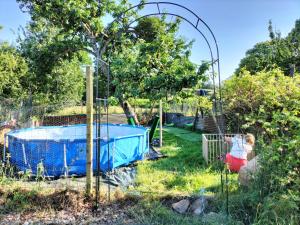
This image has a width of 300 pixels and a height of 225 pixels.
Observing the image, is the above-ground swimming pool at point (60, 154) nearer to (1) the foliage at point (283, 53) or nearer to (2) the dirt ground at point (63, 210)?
(2) the dirt ground at point (63, 210)

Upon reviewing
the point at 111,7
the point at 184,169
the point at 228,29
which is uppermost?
the point at 111,7

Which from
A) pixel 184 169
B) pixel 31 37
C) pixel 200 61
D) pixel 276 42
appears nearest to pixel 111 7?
pixel 200 61

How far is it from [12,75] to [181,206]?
1457 cm

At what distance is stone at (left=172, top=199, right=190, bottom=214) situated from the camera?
4.07m

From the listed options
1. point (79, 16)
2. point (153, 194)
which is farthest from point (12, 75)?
point (153, 194)

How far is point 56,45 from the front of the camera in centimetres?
1371

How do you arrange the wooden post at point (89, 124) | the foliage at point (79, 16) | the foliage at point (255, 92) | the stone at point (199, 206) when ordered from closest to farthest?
the stone at point (199, 206) < the wooden post at point (89, 124) < the foliage at point (255, 92) < the foliage at point (79, 16)

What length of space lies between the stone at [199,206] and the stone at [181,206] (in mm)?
82

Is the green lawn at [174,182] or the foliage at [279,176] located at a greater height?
the foliage at [279,176]

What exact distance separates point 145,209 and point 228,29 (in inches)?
288

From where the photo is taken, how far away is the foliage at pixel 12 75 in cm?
1534

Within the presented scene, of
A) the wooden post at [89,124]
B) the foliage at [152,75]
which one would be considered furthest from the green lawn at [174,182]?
the foliage at [152,75]

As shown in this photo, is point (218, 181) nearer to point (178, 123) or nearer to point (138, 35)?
point (138, 35)

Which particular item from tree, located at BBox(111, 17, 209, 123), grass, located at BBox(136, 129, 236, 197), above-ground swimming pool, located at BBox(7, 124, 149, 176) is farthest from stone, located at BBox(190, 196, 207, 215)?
tree, located at BBox(111, 17, 209, 123)
